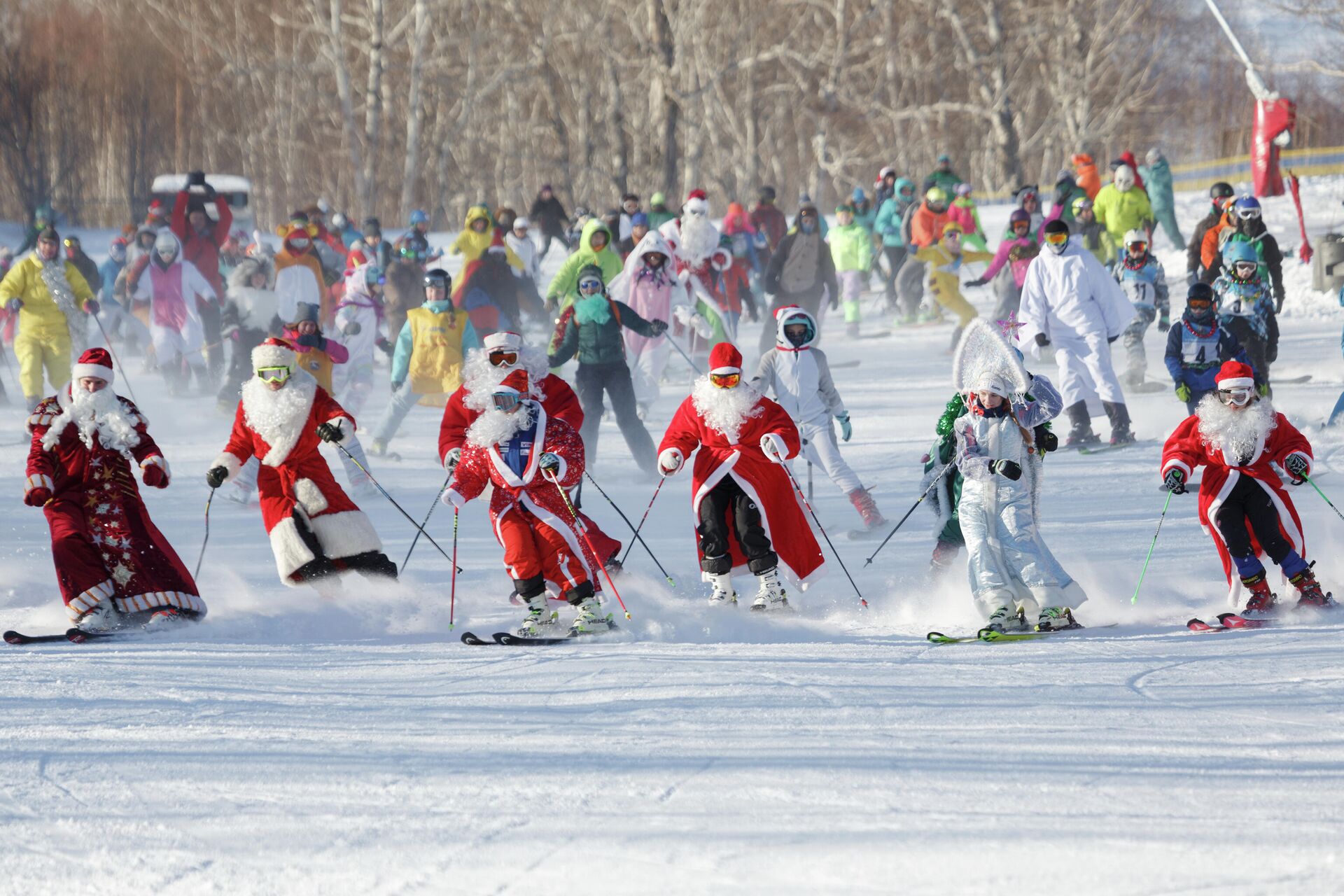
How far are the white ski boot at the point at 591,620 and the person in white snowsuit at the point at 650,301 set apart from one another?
18.9 feet

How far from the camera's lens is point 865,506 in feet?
29.4

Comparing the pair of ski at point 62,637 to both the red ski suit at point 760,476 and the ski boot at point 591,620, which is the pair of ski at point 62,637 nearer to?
the ski boot at point 591,620

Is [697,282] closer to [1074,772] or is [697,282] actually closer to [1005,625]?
[1005,625]

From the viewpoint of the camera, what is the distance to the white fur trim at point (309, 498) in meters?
7.20

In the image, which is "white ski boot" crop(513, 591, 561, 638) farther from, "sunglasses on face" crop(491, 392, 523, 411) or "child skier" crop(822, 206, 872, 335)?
"child skier" crop(822, 206, 872, 335)

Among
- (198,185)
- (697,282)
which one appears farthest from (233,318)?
(697,282)

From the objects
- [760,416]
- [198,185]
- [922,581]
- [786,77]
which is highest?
[786,77]

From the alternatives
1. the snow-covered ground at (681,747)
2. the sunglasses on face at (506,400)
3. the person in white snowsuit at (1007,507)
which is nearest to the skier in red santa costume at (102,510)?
the snow-covered ground at (681,747)

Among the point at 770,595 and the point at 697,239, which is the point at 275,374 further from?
the point at 697,239

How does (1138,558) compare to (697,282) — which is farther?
(697,282)

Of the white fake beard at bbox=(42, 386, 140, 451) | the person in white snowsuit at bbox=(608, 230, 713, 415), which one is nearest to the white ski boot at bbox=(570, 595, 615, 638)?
the white fake beard at bbox=(42, 386, 140, 451)

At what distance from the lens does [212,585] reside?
787 cm

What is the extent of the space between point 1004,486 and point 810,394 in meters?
2.27

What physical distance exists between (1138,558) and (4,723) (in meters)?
5.24
